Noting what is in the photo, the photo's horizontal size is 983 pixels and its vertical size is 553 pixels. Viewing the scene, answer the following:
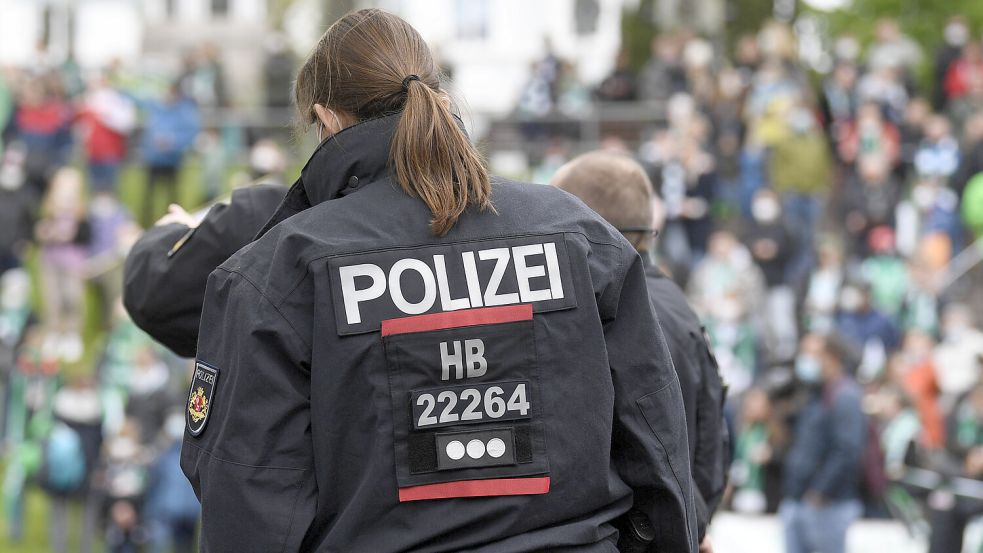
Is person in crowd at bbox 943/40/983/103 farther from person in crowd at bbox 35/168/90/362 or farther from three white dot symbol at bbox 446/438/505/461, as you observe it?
three white dot symbol at bbox 446/438/505/461

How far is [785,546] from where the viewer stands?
9.44 m

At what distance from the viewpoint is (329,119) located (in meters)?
2.68

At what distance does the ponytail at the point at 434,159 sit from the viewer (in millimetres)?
2533

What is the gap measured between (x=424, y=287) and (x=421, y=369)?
14 centimetres

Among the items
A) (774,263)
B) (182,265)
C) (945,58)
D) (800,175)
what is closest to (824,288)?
(774,263)

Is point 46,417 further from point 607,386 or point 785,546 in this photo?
point 607,386

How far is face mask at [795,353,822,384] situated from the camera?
34.2ft

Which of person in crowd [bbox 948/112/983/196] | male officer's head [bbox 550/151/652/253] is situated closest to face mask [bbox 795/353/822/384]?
person in crowd [bbox 948/112/983/196]

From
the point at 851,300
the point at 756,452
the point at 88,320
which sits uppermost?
the point at 851,300

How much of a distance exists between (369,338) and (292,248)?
8.3 inches

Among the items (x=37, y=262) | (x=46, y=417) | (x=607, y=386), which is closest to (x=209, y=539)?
(x=607, y=386)

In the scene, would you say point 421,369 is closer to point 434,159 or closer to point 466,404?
point 466,404

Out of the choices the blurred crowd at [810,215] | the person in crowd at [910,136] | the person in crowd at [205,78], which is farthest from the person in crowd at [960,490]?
the person in crowd at [205,78]

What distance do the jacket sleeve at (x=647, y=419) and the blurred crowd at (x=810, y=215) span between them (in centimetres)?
806
